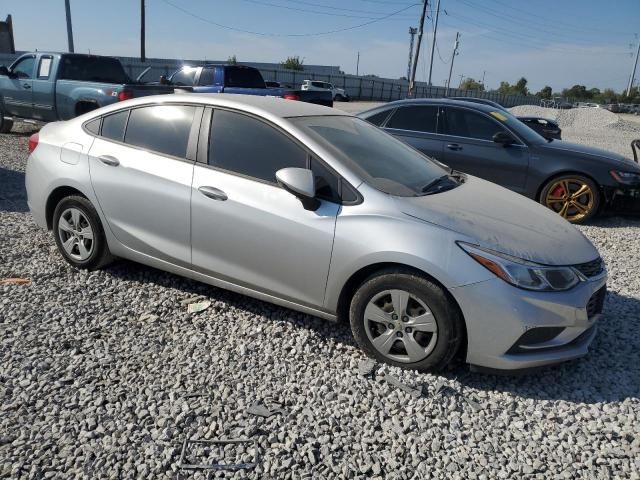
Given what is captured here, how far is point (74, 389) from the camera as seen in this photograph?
283cm

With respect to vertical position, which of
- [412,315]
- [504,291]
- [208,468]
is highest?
[504,291]

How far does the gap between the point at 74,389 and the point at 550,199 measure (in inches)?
255

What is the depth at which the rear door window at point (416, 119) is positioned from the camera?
7727mm

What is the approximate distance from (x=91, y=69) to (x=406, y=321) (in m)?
10.1

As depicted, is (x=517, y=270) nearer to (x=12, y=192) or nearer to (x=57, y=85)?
(x=12, y=192)

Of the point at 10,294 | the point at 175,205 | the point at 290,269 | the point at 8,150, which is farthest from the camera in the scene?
the point at 8,150

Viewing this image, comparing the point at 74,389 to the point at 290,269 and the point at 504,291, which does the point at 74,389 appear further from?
the point at 504,291

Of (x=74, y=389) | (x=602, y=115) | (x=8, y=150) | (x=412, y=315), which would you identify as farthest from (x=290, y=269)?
(x=602, y=115)

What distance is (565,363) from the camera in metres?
3.37

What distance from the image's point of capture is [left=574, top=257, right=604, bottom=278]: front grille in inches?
122

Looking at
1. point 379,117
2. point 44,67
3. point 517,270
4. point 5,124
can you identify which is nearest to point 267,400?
point 517,270

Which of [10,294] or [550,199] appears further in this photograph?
[550,199]

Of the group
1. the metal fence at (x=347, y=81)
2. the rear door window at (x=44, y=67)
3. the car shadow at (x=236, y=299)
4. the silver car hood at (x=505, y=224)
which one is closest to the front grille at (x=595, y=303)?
the silver car hood at (x=505, y=224)

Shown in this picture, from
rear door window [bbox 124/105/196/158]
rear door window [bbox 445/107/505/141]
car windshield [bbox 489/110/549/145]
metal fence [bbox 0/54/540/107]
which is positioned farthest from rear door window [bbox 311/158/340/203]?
metal fence [bbox 0/54/540/107]
